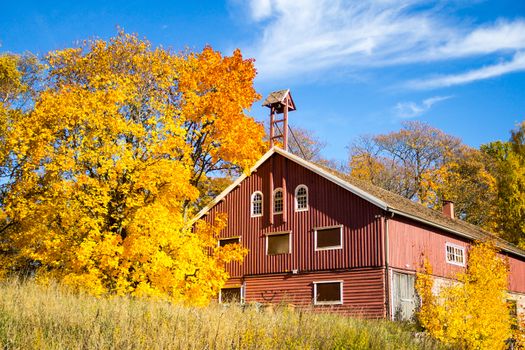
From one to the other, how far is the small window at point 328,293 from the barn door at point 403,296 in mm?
2564

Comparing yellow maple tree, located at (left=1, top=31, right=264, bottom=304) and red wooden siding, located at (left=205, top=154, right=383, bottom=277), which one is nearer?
yellow maple tree, located at (left=1, top=31, right=264, bottom=304)

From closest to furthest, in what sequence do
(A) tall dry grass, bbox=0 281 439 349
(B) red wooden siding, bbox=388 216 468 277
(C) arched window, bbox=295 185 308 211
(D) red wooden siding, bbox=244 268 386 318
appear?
(A) tall dry grass, bbox=0 281 439 349 < (D) red wooden siding, bbox=244 268 386 318 < (B) red wooden siding, bbox=388 216 468 277 < (C) arched window, bbox=295 185 308 211

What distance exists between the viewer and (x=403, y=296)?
1191 inches

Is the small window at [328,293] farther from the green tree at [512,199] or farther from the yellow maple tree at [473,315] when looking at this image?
the green tree at [512,199]

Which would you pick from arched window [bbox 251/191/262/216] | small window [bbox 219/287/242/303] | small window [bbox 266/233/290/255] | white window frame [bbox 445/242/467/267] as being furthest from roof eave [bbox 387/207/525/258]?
small window [bbox 219/287/242/303]

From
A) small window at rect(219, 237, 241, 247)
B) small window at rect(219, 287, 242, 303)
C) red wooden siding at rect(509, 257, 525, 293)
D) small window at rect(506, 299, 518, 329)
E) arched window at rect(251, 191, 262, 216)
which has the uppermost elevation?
arched window at rect(251, 191, 262, 216)

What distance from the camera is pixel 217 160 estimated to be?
32.7 metres

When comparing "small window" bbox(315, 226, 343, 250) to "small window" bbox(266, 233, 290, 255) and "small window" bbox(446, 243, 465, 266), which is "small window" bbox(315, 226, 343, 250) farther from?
"small window" bbox(446, 243, 465, 266)

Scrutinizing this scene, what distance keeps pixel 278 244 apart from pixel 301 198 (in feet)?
8.82

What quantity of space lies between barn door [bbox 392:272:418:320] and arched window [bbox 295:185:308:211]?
5.78 meters

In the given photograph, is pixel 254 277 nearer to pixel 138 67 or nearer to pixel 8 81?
pixel 138 67

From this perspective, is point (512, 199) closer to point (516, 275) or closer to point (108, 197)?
point (516, 275)

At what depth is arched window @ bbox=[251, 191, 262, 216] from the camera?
34.2 m

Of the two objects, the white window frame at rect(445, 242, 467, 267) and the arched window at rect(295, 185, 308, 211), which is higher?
the arched window at rect(295, 185, 308, 211)
